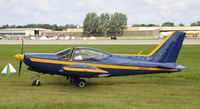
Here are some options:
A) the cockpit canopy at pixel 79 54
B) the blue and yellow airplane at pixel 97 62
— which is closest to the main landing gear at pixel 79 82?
the blue and yellow airplane at pixel 97 62

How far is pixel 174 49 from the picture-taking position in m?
14.1

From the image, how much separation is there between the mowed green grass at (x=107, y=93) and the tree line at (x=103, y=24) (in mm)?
128154

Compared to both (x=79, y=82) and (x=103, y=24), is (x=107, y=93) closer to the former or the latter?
(x=79, y=82)

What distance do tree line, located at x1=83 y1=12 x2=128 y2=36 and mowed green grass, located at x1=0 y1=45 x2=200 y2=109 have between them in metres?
128

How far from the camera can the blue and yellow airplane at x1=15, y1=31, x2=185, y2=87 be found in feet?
42.6

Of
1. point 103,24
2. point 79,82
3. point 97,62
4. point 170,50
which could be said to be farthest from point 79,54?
point 103,24

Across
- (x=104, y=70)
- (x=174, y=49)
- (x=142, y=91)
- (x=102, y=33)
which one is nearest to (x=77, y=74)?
(x=104, y=70)

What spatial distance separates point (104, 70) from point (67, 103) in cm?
424

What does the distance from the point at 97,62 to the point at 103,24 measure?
13248 centimetres

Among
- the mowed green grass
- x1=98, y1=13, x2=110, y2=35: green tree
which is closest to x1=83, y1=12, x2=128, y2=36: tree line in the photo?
x1=98, y1=13, x2=110, y2=35: green tree

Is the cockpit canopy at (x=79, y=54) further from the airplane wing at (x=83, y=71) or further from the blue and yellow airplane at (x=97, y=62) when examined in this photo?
the airplane wing at (x=83, y=71)

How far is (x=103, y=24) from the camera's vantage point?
14550 centimetres

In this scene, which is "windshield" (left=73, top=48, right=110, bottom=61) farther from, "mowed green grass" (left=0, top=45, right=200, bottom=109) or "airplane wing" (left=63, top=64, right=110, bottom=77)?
"mowed green grass" (left=0, top=45, right=200, bottom=109)

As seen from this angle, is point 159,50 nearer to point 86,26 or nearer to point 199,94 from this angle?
point 199,94
